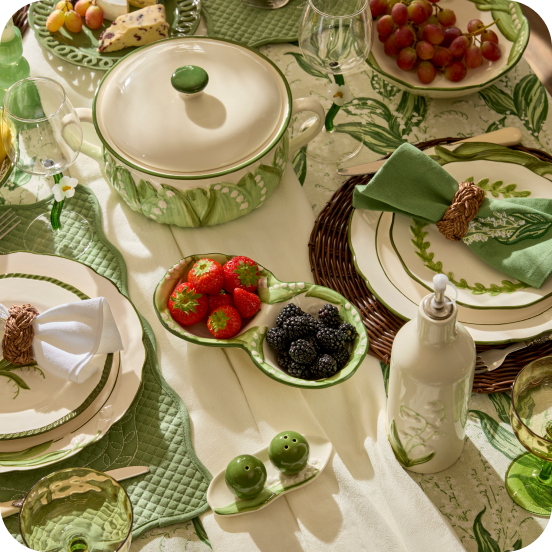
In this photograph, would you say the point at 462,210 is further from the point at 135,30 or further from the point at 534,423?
the point at 135,30

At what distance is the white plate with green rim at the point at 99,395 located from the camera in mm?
→ 936

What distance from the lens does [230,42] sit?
3.90 ft

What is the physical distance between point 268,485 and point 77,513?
0.81 ft

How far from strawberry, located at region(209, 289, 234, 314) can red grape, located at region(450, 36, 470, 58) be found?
65 cm

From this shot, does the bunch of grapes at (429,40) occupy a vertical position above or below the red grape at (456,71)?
above

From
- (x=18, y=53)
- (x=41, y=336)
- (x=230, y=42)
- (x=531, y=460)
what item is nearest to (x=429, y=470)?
(x=531, y=460)

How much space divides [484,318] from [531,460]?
0.70ft

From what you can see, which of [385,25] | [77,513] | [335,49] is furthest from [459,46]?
[77,513]

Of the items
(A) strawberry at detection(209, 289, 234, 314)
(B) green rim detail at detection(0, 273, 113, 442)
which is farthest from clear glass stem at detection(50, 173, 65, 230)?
(A) strawberry at detection(209, 289, 234, 314)

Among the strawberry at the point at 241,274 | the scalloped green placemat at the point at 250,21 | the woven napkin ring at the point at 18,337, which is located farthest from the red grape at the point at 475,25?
the woven napkin ring at the point at 18,337

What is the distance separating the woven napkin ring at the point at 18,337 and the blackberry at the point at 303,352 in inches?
14.8

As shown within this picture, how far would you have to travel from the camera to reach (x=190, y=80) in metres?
1.06

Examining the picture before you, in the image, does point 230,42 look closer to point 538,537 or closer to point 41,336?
point 41,336

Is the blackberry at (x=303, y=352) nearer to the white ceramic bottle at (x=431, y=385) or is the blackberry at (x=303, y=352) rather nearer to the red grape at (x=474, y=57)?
the white ceramic bottle at (x=431, y=385)
